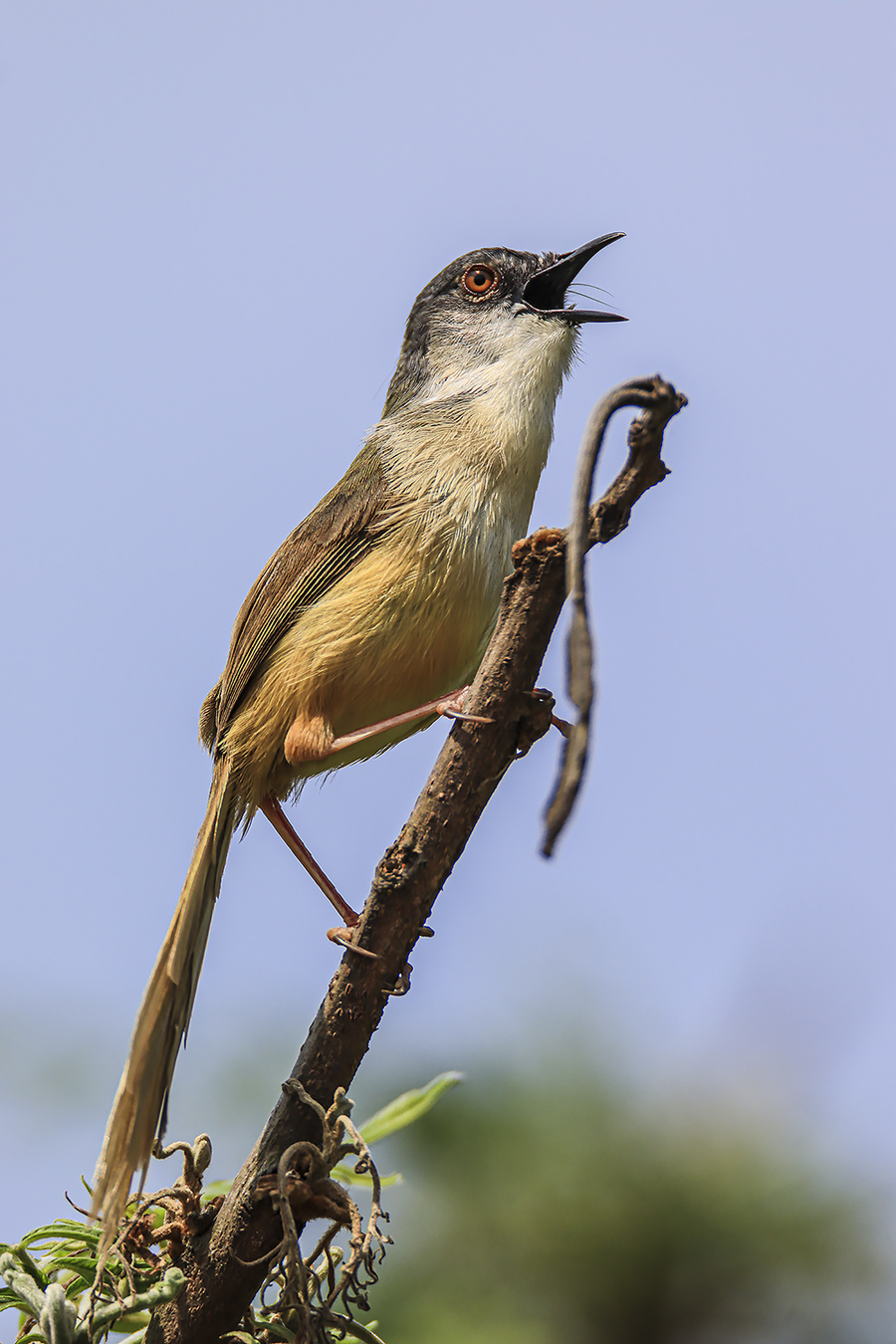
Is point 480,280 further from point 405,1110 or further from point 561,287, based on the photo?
point 405,1110

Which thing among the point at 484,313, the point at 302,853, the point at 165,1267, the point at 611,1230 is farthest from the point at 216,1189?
the point at 484,313

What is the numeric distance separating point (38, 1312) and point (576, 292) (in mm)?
4001

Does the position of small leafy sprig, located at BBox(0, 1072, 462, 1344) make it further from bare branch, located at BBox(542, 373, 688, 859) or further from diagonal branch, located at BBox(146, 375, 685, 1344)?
bare branch, located at BBox(542, 373, 688, 859)

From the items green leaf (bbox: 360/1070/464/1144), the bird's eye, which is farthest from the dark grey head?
green leaf (bbox: 360/1070/464/1144)

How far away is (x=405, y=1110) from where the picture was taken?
2.92 metres

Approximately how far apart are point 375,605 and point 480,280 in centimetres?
187

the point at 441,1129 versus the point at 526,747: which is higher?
the point at 526,747

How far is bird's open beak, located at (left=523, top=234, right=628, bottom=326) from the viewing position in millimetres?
4352

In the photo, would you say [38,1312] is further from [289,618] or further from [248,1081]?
[248,1081]

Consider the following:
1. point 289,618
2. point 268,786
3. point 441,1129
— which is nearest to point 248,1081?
point 441,1129

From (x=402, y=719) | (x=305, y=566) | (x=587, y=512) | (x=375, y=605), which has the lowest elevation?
(x=587, y=512)

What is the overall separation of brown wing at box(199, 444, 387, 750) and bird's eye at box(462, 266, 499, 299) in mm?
1041

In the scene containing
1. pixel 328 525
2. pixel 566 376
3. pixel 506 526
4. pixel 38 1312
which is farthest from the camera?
pixel 566 376

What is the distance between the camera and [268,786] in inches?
157
